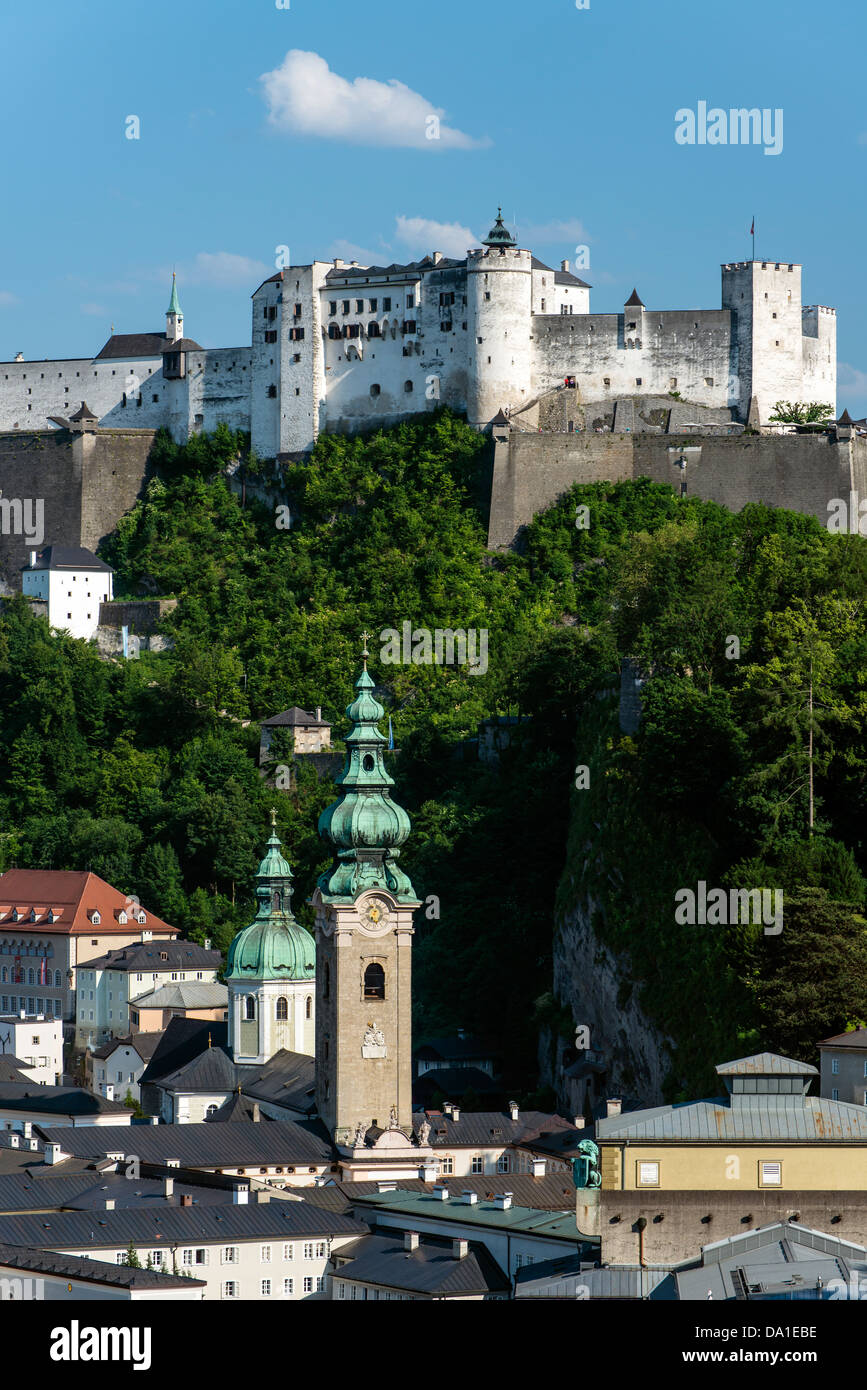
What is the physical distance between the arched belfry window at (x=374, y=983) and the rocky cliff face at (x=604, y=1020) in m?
6.65

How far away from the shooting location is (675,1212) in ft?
148

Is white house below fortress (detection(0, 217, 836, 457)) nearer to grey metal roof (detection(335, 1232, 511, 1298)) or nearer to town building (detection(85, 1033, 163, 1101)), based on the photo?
town building (detection(85, 1033, 163, 1101))

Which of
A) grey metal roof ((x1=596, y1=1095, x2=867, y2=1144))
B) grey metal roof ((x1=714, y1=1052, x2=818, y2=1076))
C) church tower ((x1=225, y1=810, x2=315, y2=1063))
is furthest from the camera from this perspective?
church tower ((x1=225, y1=810, x2=315, y2=1063))

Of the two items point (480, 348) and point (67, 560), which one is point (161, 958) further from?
point (480, 348)

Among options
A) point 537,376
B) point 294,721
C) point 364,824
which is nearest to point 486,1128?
point 364,824

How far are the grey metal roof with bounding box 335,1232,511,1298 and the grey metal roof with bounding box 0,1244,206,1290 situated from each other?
139 inches

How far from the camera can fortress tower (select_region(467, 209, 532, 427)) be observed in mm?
99750

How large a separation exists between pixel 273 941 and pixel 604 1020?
47.6 feet

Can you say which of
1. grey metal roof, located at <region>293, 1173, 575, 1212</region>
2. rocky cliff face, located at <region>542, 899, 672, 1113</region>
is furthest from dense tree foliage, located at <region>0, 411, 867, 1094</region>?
grey metal roof, located at <region>293, 1173, 575, 1212</region>

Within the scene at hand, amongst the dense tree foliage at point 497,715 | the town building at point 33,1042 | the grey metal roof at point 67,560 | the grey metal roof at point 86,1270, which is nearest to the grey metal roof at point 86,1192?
the grey metal roof at point 86,1270

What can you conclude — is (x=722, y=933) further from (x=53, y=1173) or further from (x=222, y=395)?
(x=222, y=395)

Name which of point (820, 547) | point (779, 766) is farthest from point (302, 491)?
point (779, 766)

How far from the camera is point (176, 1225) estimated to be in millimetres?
50750

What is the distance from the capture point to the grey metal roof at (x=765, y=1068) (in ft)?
158
